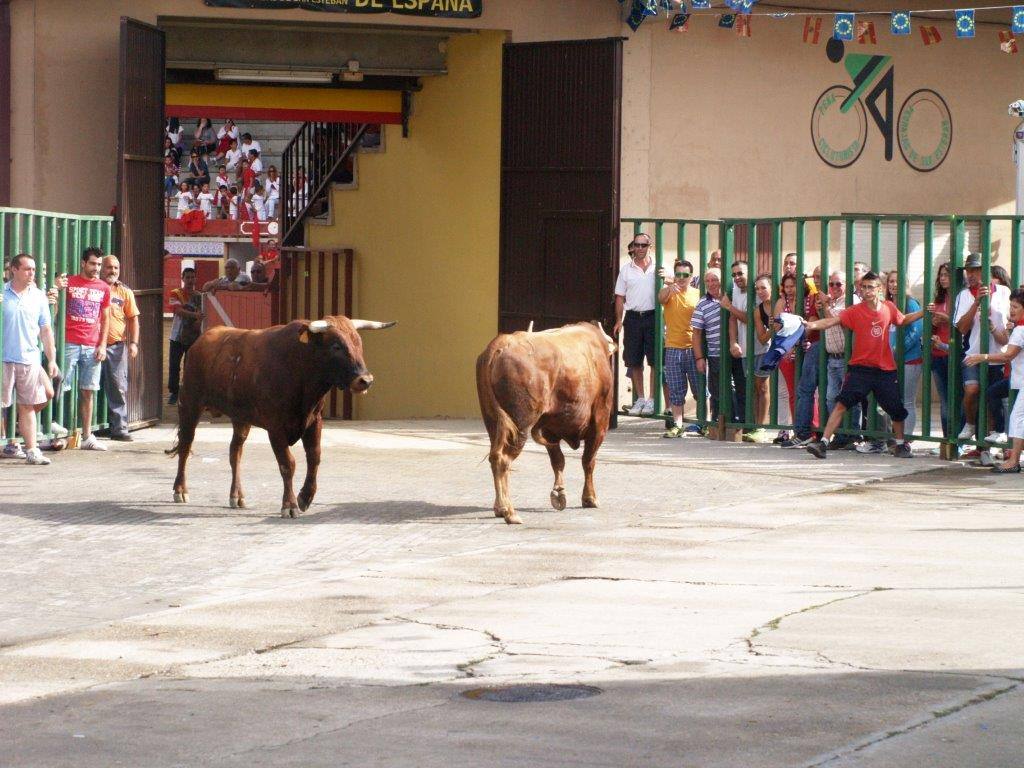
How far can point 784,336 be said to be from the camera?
17016 millimetres

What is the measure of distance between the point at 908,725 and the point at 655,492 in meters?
7.43

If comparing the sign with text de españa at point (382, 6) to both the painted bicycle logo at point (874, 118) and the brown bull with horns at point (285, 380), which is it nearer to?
the painted bicycle logo at point (874, 118)

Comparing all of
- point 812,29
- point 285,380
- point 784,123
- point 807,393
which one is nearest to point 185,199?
point 784,123

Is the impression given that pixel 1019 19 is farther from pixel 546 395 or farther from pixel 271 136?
pixel 271 136

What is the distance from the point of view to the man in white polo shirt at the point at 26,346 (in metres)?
15.3

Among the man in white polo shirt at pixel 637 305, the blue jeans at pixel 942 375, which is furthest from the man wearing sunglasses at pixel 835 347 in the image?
the man in white polo shirt at pixel 637 305

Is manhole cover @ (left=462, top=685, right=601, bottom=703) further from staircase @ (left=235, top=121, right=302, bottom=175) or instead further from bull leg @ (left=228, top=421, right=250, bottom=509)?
staircase @ (left=235, top=121, right=302, bottom=175)

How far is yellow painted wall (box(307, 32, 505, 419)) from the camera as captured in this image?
21797 millimetres

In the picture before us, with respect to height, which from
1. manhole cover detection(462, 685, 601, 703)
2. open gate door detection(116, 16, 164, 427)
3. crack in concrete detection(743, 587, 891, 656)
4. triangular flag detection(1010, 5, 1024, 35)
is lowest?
manhole cover detection(462, 685, 601, 703)

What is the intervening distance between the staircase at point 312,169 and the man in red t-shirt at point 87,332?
300 inches

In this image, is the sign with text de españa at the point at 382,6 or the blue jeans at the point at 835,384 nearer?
→ the blue jeans at the point at 835,384

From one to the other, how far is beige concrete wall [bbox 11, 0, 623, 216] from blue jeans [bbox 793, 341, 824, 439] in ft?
22.8

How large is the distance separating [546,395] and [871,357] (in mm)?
4777

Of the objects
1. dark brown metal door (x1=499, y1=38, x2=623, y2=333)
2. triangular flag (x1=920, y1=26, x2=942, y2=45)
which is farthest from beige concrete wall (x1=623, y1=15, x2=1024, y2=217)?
triangular flag (x1=920, y1=26, x2=942, y2=45)
